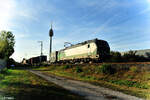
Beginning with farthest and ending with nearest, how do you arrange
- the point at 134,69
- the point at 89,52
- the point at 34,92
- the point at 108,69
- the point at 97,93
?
1. the point at 89,52
2. the point at 108,69
3. the point at 134,69
4. the point at 97,93
5. the point at 34,92

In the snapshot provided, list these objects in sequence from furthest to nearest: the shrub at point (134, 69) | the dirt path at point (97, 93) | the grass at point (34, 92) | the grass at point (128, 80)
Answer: the shrub at point (134, 69) → the grass at point (128, 80) → the dirt path at point (97, 93) → the grass at point (34, 92)

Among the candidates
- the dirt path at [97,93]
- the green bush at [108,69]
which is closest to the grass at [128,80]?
the green bush at [108,69]

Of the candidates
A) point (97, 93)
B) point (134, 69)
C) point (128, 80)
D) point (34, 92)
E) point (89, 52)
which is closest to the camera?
point (34, 92)

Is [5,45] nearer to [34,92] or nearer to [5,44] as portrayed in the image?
[5,44]

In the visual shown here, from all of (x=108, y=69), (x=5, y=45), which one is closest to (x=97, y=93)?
(x=108, y=69)

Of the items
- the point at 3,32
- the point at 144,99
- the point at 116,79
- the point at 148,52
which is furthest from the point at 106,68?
the point at 3,32

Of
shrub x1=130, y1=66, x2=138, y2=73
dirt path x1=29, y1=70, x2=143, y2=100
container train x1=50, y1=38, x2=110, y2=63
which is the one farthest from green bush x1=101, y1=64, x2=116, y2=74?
container train x1=50, y1=38, x2=110, y2=63

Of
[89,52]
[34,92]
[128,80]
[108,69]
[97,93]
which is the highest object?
[89,52]

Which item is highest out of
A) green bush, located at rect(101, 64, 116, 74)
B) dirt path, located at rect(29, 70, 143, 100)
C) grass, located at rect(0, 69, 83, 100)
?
green bush, located at rect(101, 64, 116, 74)

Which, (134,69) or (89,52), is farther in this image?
(89,52)

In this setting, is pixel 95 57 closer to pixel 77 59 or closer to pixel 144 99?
pixel 77 59

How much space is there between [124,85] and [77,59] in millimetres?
15098

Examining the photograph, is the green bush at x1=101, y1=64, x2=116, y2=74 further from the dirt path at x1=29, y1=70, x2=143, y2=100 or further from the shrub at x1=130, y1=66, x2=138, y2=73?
the dirt path at x1=29, y1=70, x2=143, y2=100

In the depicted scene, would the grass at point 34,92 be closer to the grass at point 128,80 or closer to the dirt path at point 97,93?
the dirt path at point 97,93
